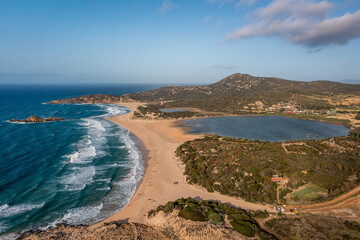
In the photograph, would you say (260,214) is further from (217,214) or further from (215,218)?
(215,218)

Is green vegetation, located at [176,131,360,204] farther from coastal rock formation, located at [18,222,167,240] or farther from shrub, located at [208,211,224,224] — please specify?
coastal rock formation, located at [18,222,167,240]

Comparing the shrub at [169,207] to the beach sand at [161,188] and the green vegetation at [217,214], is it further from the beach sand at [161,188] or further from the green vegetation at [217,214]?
the beach sand at [161,188]

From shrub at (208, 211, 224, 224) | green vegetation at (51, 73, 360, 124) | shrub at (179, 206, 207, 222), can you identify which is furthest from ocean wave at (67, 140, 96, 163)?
green vegetation at (51, 73, 360, 124)

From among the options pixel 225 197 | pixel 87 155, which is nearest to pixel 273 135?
pixel 225 197

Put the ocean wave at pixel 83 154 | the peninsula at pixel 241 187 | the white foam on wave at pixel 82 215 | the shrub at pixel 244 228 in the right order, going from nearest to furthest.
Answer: the shrub at pixel 244 228, the peninsula at pixel 241 187, the white foam on wave at pixel 82 215, the ocean wave at pixel 83 154

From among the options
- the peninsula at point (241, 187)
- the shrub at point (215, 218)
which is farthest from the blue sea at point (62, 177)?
the shrub at point (215, 218)
